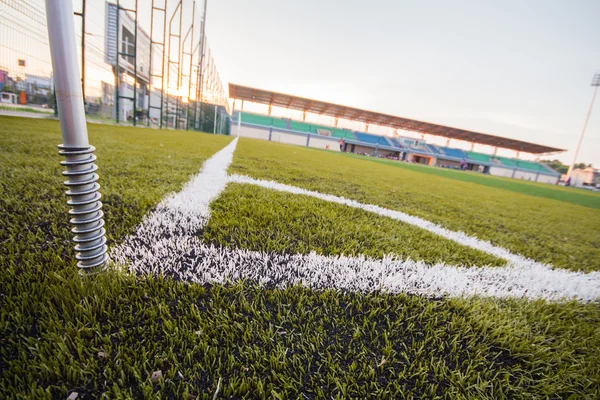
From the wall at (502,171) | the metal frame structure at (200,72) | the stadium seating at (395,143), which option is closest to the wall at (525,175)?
the wall at (502,171)

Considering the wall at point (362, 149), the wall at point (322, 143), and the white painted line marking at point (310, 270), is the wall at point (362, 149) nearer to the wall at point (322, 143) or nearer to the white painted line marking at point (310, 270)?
the wall at point (322, 143)

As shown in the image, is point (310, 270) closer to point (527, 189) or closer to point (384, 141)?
point (527, 189)

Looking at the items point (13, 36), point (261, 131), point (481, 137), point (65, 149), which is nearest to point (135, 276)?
point (65, 149)

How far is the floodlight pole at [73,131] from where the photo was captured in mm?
648

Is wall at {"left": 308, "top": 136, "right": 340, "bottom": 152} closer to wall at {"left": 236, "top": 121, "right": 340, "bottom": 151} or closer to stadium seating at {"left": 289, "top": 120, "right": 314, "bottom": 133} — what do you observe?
wall at {"left": 236, "top": 121, "right": 340, "bottom": 151}

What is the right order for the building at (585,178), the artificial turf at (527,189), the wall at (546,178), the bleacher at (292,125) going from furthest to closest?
the wall at (546,178)
the building at (585,178)
the bleacher at (292,125)
the artificial turf at (527,189)

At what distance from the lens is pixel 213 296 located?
33.0 inches

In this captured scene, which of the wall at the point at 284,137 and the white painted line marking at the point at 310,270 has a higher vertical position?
the wall at the point at 284,137

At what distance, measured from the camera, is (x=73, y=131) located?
0.70 meters

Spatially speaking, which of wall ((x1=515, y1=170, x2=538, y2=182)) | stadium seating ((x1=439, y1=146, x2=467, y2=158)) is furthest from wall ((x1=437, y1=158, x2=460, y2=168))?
wall ((x1=515, y1=170, x2=538, y2=182))

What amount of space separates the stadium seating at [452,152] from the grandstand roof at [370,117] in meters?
3.15

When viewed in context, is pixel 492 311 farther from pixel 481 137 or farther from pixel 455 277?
pixel 481 137

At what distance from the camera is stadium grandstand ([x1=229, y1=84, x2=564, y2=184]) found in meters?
37.9

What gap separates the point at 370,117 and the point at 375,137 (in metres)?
5.22
